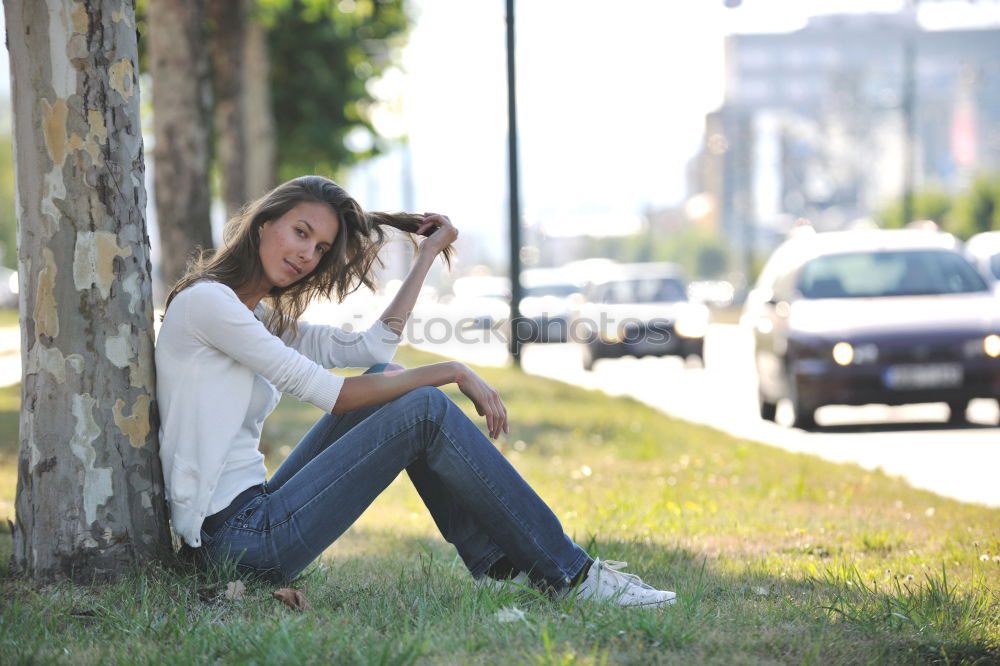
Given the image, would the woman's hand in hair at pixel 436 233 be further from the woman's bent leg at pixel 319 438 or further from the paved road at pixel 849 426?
the paved road at pixel 849 426

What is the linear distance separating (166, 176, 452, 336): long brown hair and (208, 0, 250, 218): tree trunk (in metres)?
9.80

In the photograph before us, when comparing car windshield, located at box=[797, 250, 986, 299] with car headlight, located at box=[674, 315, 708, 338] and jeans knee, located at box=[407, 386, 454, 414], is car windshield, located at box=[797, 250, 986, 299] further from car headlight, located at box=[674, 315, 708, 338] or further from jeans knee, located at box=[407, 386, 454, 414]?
car headlight, located at box=[674, 315, 708, 338]

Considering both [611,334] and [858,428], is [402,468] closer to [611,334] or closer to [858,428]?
[858,428]

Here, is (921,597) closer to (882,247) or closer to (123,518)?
(123,518)

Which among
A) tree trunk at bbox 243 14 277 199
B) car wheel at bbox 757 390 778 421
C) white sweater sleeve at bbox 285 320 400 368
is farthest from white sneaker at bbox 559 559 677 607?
tree trunk at bbox 243 14 277 199

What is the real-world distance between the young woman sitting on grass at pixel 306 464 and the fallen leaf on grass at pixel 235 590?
0.07 metres

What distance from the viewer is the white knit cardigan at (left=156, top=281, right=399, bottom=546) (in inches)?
163

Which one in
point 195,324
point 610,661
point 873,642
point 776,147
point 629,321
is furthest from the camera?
point 776,147

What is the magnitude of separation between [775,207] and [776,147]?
5.72 metres

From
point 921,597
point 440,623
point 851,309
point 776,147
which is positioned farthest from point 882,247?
point 776,147

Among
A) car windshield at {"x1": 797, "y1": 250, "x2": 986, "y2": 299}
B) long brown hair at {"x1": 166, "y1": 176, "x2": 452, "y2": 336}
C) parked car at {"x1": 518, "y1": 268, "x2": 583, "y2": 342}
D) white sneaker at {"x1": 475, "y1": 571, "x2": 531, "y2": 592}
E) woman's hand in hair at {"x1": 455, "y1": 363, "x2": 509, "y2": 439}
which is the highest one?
long brown hair at {"x1": 166, "y1": 176, "x2": 452, "y2": 336}

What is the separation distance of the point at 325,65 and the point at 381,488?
2249cm

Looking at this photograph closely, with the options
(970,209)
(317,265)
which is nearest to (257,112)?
(317,265)

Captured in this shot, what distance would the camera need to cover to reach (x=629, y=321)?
77.3ft
